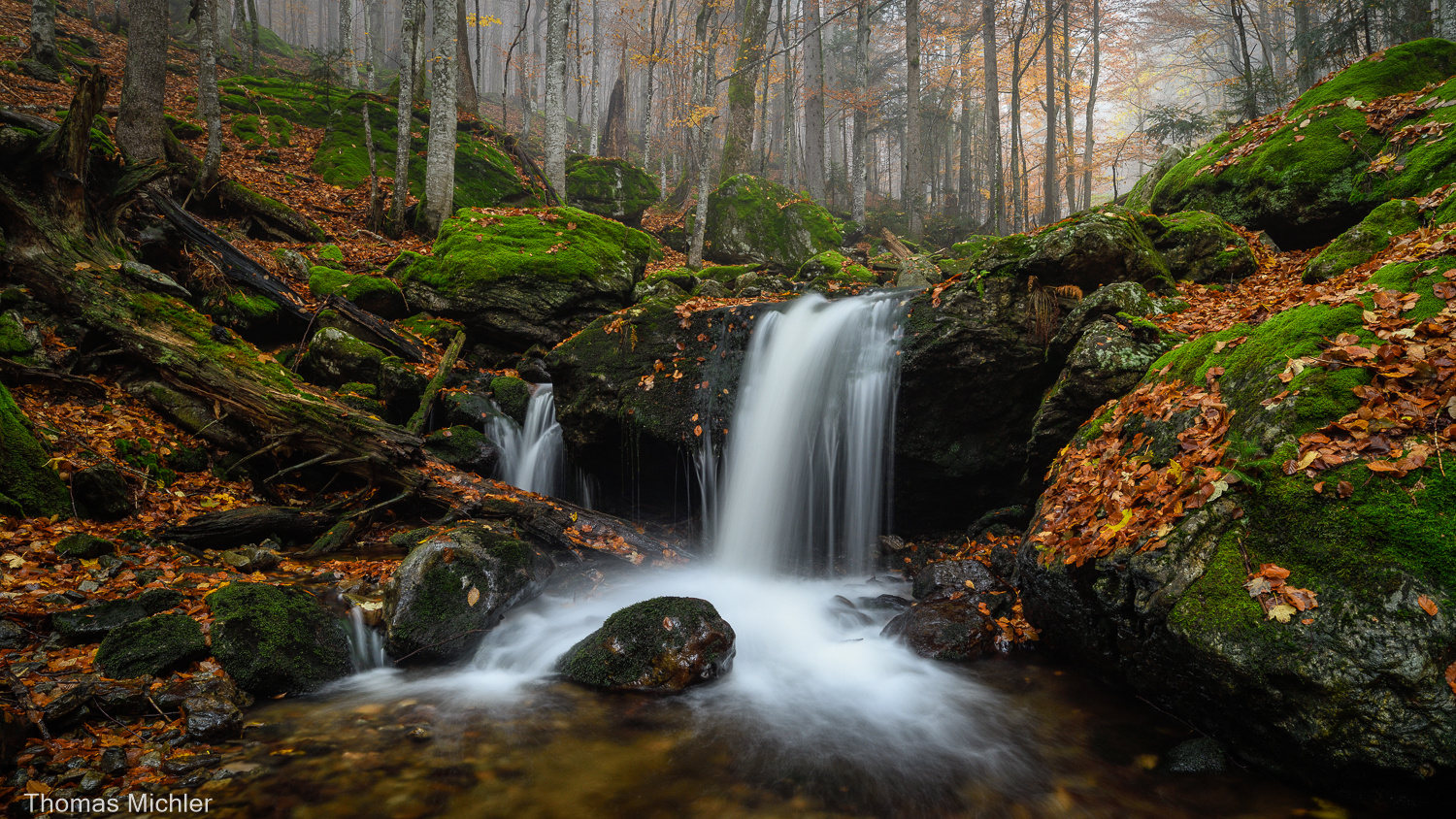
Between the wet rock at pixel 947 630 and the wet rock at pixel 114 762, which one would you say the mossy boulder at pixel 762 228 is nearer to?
the wet rock at pixel 947 630

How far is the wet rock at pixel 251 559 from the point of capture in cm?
508

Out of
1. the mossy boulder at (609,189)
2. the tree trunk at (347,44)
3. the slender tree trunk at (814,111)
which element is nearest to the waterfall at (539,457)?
the mossy boulder at (609,189)

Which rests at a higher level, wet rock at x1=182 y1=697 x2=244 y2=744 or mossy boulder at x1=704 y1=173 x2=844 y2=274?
mossy boulder at x1=704 y1=173 x2=844 y2=274

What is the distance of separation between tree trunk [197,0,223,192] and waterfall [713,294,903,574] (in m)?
9.34

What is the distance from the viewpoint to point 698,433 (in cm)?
795

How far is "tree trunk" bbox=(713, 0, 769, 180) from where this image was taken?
15844mm

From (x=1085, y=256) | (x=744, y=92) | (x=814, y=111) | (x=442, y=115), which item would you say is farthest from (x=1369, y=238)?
(x=814, y=111)

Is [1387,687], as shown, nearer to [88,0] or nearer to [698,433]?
[698,433]

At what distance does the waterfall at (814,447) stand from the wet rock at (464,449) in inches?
122

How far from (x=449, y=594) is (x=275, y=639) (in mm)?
1204

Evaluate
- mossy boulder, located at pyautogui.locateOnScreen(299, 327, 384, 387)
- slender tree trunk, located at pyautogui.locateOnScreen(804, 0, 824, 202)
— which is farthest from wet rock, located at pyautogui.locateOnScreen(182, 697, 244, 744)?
slender tree trunk, located at pyautogui.locateOnScreen(804, 0, 824, 202)

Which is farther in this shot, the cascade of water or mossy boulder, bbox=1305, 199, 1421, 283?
mossy boulder, bbox=1305, 199, 1421, 283

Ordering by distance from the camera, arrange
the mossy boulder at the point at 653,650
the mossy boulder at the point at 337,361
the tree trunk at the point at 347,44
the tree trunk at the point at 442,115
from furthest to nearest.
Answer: the tree trunk at the point at 347,44, the tree trunk at the point at 442,115, the mossy boulder at the point at 337,361, the mossy boulder at the point at 653,650

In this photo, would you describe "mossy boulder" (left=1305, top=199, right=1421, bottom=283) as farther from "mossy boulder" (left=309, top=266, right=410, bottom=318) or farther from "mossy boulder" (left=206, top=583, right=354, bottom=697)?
"mossy boulder" (left=309, top=266, right=410, bottom=318)
